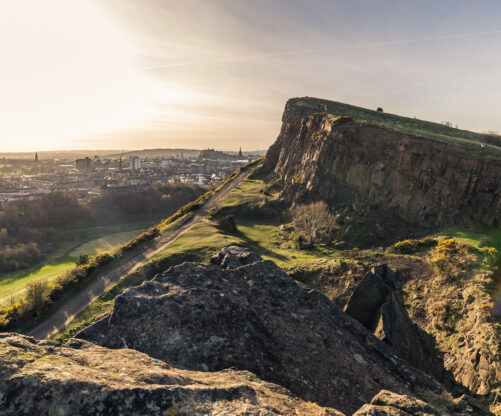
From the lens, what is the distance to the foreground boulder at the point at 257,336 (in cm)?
745

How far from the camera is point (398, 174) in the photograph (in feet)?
110

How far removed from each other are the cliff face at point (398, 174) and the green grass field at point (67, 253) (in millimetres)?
43439

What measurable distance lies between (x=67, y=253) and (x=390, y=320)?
75.6m

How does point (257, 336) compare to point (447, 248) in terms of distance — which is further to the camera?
point (447, 248)

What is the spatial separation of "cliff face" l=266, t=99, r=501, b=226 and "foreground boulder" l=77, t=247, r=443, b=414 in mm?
24751

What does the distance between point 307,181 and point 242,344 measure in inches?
1536

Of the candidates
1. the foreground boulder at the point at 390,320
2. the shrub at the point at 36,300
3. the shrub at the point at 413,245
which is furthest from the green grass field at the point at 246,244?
the foreground boulder at the point at 390,320

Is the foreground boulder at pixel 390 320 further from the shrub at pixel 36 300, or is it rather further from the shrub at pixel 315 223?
the shrub at pixel 36 300

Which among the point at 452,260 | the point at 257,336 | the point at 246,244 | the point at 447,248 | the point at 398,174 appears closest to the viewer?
the point at 257,336

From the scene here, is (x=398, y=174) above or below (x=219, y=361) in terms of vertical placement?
above

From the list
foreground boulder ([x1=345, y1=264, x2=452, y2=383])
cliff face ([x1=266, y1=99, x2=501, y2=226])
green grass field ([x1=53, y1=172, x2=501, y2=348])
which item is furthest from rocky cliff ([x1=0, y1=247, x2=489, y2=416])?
cliff face ([x1=266, y1=99, x2=501, y2=226])

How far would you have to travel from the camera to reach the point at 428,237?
2722 centimetres

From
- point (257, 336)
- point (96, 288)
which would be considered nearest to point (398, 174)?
point (257, 336)

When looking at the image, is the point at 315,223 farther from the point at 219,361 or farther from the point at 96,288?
the point at 219,361
